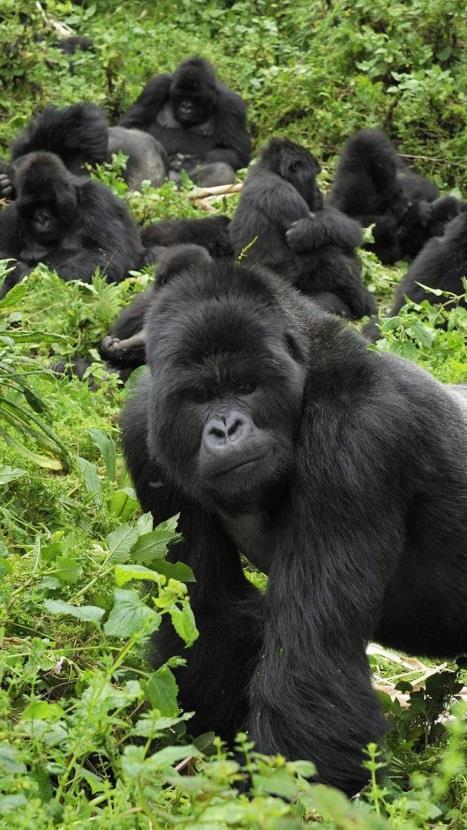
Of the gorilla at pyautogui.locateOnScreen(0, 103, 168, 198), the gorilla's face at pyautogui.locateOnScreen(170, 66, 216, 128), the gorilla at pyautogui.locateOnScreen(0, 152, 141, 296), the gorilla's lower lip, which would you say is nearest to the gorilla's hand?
the gorilla at pyautogui.locateOnScreen(0, 152, 141, 296)

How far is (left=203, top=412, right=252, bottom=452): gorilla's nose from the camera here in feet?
10.4

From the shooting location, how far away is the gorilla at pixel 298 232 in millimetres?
8641

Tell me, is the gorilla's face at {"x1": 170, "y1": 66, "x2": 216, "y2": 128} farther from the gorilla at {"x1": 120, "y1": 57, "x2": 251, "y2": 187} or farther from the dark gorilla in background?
the dark gorilla in background

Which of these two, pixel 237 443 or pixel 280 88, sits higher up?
pixel 237 443

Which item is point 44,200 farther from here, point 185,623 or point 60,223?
point 185,623

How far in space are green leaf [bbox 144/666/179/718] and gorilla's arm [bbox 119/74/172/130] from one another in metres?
10.00

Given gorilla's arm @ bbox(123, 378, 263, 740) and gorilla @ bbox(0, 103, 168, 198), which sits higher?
gorilla's arm @ bbox(123, 378, 263, 740)

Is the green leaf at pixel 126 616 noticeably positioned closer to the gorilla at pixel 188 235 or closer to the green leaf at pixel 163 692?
the green leaf at pixel 163 692

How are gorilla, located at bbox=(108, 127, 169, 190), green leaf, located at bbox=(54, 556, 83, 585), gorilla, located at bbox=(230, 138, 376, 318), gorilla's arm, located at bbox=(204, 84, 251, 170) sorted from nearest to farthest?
green leaf, located at bbox=(54, 556, 83, 585) < gorilla, located at bbox=(230, 138, 376, 318) < gorilla, located at bbox=(108, 127, 169, 190) < gorilla's arm, located at bbox=(204, 84, 251, 170)

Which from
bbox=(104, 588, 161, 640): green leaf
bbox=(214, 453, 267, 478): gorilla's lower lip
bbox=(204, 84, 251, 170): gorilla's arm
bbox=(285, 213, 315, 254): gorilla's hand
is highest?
→ bbox=(214, 453, 267, 478): gorilla's lower lip

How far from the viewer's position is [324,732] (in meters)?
3.09

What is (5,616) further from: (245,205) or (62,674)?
(245,205)

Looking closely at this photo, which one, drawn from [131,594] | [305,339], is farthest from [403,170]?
[131,594]

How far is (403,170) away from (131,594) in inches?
330
